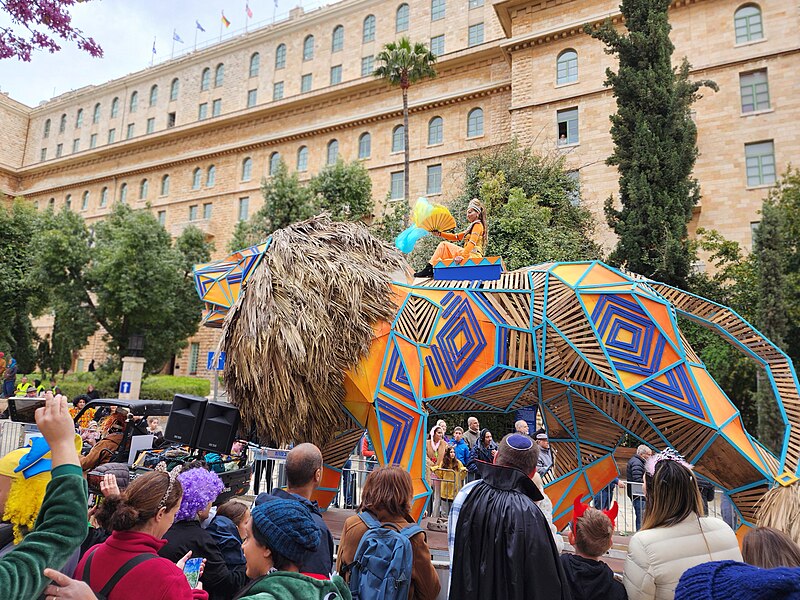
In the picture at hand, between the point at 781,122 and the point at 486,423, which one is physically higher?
the point at 781,122

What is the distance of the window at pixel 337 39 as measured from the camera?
36.8 metres

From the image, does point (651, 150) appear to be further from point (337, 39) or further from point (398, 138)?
point (337, 39)

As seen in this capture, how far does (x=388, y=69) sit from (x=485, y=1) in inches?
456

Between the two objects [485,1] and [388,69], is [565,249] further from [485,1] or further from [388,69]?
[485,1]

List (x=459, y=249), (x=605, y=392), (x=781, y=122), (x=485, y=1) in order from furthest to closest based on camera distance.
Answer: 1. (x=485, y=1)
2. (x=781, y=122)
3. (x=459, y=249)
4. (x=605, y=392)

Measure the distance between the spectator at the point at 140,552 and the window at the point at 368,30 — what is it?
37850 millimetres

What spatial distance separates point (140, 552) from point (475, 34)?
115ft

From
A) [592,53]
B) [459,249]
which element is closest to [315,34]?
[592,53]

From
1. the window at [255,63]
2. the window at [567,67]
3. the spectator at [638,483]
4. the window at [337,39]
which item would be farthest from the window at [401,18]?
the spectator at [638,483]

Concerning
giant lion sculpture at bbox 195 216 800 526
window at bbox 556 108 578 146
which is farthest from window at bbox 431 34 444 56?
giant lion sculpture at bbox 195 216 800 526

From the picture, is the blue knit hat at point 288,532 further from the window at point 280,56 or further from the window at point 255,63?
the window at point 255,63

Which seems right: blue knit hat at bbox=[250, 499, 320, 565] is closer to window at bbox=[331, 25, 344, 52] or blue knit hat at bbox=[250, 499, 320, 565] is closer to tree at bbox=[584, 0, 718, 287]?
tree at bbox=[584, 0, 718, 287]

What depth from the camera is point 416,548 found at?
2961 millimetres

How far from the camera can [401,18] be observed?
35.2 meters
